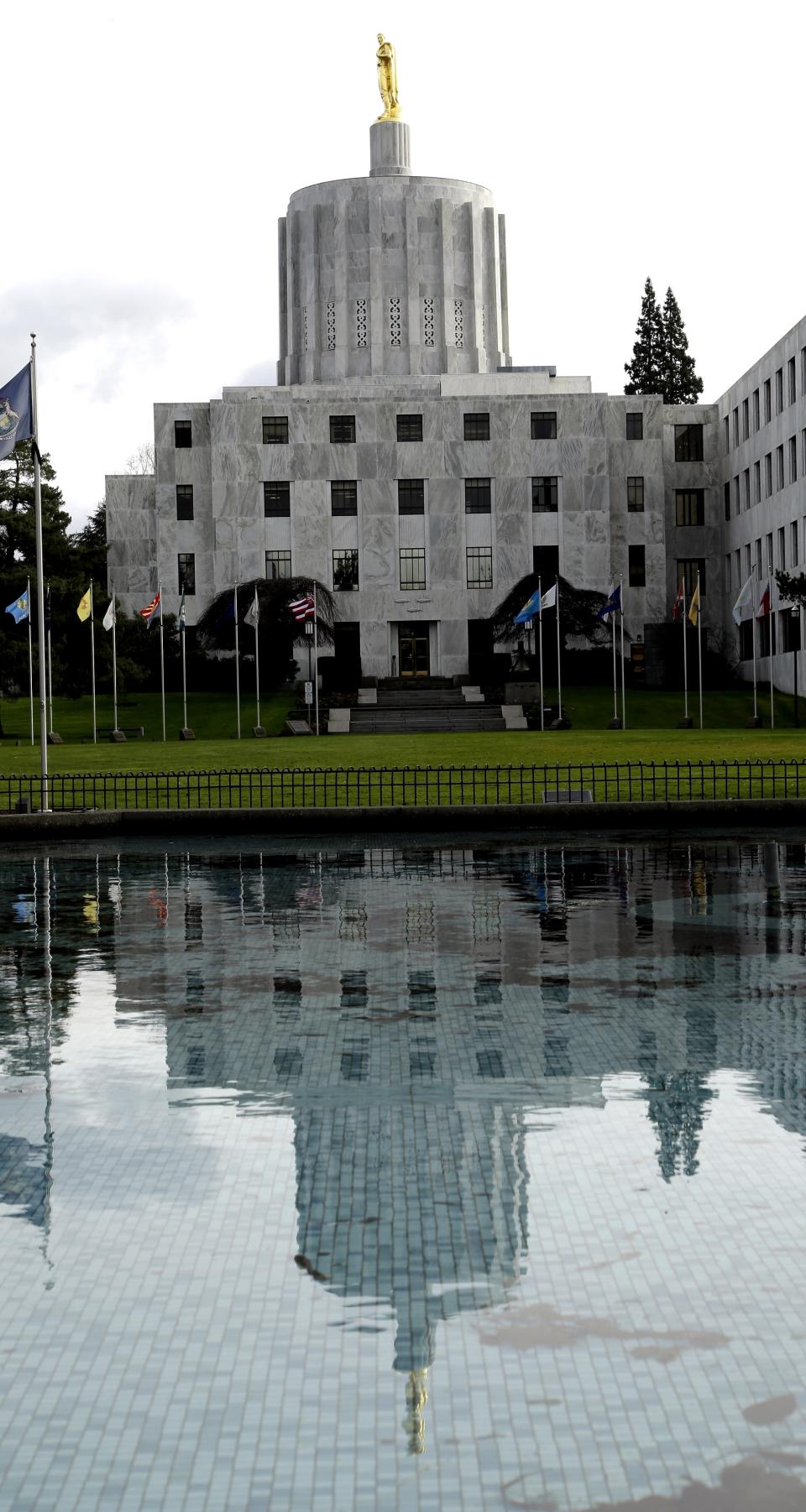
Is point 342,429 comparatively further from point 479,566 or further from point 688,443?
point 688,443

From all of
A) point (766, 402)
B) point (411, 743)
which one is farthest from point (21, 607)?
point (766, 402)

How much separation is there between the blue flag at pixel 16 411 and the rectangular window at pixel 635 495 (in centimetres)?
6071

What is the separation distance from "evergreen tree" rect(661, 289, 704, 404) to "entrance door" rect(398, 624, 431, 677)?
34058 millimetres

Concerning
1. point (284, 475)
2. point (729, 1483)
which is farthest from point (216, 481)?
point (729, 1483)

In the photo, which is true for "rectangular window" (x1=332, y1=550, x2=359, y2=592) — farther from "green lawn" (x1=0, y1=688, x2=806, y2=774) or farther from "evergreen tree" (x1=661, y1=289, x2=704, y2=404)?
"evergreen tree" (x1=661, y1=289, x2=704, y2=404)

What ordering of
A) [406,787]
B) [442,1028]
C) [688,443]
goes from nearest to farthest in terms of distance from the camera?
1. [442,1028]
2. [406,787]
3. [688,443]

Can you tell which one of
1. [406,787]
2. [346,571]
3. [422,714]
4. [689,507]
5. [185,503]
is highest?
[185,503]

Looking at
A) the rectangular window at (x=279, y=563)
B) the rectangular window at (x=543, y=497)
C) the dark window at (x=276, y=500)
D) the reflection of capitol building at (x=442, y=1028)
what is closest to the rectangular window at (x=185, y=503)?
the dark window at (x=276, y=500)

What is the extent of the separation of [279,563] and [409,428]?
9612 millimetres

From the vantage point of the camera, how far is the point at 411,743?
51844mm

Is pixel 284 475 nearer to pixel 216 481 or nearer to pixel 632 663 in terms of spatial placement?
pixel 216 481

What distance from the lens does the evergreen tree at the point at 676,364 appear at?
108 meters

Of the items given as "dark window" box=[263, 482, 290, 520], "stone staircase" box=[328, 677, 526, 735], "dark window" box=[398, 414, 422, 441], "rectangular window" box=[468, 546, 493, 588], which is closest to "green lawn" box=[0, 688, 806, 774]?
"stone staircase" box=[328, 677, 526, 735]

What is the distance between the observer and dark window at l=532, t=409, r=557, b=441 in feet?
272
